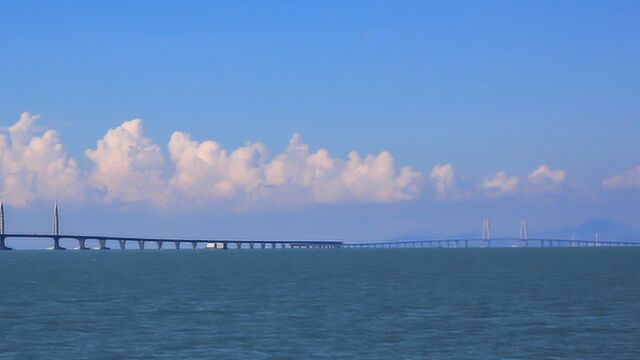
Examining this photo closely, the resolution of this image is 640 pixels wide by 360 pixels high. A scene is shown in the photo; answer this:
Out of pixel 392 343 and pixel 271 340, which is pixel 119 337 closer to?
pixel 271 340

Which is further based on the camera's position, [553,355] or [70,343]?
[70,343]

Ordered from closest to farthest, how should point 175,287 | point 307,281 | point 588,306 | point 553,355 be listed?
point 553,355
point 588,306
point 175,287
point 307,281

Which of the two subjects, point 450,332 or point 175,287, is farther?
point 175,287

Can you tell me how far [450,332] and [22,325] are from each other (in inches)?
789

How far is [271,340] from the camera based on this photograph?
144 feet

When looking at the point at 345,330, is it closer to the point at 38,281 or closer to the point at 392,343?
the point at 392,343

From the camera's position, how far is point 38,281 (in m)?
98.2

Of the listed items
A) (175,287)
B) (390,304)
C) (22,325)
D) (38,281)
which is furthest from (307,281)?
(22,325)

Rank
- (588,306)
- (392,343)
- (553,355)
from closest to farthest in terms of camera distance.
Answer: (553,355) < (392,343) < (588,306)

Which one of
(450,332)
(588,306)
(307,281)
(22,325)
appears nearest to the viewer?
(450,332)

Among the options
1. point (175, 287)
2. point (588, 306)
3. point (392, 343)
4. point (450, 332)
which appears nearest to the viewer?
point (392, 343)

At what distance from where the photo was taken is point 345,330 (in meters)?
47.5

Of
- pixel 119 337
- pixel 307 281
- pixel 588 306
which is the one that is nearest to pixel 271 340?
pixel 119 337

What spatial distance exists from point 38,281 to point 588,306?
180ft
